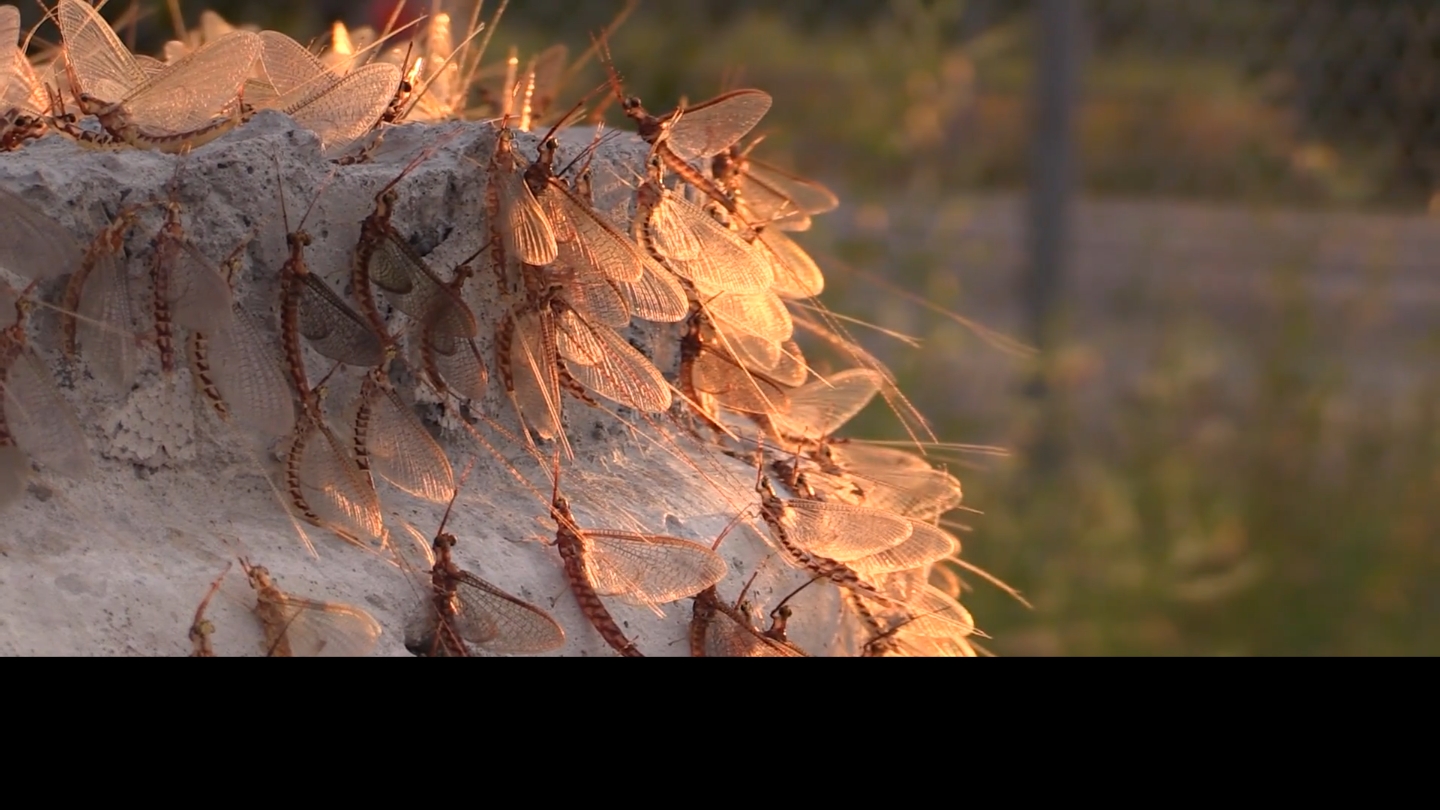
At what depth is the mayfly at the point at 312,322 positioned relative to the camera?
0.74m

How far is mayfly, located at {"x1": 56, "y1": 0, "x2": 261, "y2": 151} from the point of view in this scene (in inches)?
30.8

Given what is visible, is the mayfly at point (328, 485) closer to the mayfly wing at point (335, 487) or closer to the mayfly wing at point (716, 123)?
the mayfly wing at point (335, 487)

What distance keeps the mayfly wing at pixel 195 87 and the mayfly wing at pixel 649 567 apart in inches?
12.1

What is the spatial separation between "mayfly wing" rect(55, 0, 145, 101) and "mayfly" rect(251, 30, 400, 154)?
70 mm

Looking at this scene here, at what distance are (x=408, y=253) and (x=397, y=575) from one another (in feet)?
0.54

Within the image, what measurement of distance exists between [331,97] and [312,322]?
0.15 m

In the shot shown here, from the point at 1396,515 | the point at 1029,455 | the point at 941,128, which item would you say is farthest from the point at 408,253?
the point at 1396,515

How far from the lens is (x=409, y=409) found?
783mm

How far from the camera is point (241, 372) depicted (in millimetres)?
742

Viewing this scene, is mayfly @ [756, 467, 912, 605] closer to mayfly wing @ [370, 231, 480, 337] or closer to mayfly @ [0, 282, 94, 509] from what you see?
mayfly wing @ [370, 231, 480, 337]

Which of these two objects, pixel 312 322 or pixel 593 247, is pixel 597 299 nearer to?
pixel 593 247

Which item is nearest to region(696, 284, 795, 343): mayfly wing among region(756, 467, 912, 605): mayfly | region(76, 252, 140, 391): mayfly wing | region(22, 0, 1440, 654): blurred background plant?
region(756, 467, 912, 605): mayfly

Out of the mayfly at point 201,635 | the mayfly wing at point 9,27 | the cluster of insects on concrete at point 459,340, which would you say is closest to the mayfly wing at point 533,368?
the cluster of insects on concrete at point 459,340
